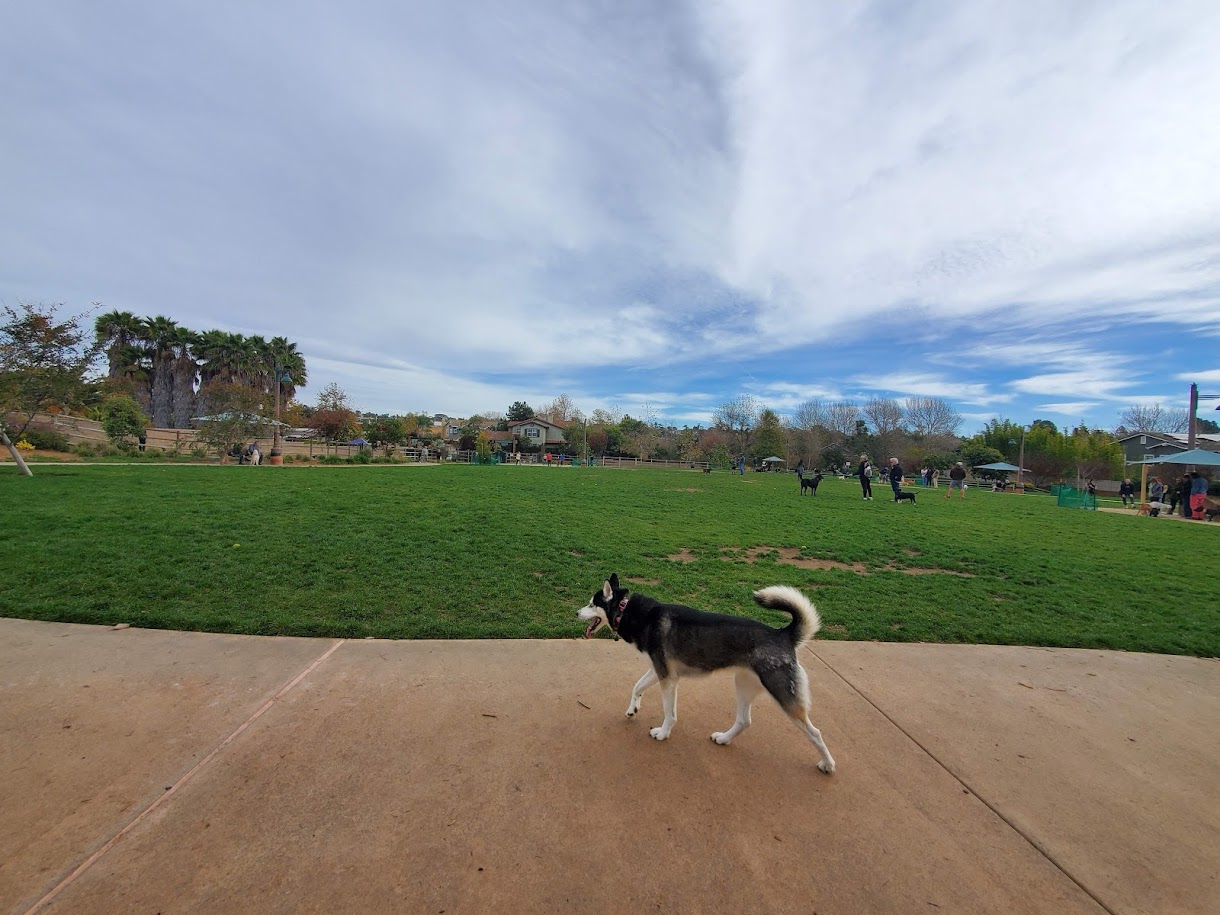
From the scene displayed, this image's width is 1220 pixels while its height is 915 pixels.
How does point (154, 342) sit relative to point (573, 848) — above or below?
above

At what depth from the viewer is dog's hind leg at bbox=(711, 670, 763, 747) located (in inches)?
111

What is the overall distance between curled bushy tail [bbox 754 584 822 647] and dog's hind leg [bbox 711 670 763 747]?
1.08 ft

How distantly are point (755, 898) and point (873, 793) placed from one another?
3.28 ft

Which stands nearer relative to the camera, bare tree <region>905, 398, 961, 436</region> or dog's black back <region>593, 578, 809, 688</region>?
dog's black back <region>593, 578, 809, 688</region>

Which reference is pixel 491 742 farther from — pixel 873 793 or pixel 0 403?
pixel 0 403

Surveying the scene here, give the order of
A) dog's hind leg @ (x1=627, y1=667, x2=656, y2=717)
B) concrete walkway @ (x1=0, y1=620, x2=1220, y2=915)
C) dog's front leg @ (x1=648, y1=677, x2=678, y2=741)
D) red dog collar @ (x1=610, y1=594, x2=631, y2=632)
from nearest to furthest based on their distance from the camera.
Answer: concrete walkway @ (x1=0, y1=620, x2=1220, y2=915) < dog's front leg @ (x1=648, y1=677, x2=678, y2=741) < dog's hind leg @ (x1=627, y1=667, x2=656, y2=717) < red dog collar @ (x1=610, y1=594, x2=631, y2=632)

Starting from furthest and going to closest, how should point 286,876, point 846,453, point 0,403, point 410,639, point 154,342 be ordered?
point 846,453 → point 154,342 → point 0,403 → point 410,639 → point 286,876

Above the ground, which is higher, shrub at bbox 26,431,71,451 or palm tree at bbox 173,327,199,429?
palm tree at bbox 173,327,199,429

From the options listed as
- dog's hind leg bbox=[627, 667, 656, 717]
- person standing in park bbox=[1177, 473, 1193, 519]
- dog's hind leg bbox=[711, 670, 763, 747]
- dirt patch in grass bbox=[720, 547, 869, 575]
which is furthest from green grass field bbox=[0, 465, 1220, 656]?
person standing in park bbox=[1177, 473, 1193, 519]

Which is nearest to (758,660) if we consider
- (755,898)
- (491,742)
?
(755,898)

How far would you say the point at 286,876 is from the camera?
6.17 feet

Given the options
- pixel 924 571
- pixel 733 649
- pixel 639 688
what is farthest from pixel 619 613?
pixel 924 571

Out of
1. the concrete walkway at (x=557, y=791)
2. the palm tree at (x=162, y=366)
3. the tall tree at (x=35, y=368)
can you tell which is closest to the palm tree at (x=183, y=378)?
the palm tree at (x=162, y=366)

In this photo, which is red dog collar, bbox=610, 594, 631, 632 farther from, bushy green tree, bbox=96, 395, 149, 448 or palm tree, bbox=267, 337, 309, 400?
palm tree, bbox=267, 337, 309, 400
